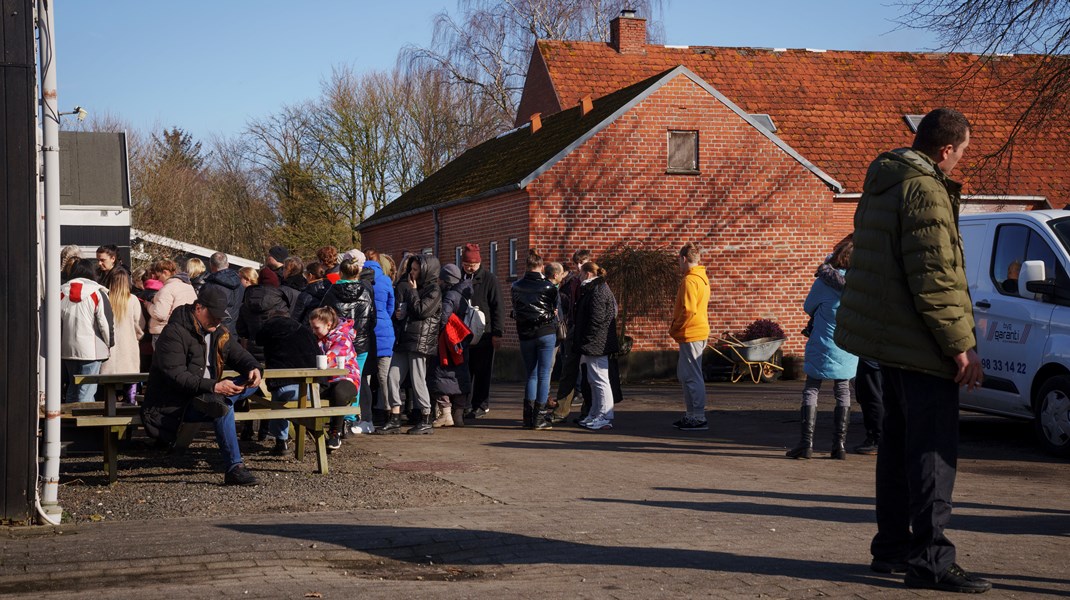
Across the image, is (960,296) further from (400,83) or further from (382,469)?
(400,83)

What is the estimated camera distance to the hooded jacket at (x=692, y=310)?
1352cm

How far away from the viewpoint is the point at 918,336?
582cm

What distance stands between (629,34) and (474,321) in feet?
67.1

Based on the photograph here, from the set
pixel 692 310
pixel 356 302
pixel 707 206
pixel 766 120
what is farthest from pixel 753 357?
pixel 356 302

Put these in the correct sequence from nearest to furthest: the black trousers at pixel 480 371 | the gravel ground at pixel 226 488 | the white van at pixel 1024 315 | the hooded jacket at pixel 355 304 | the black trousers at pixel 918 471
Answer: the black trousers at pixel 918 471
the gravel ground at pixel 226 488
the white van at pixel 1024 315
the hooded jacket at pixel 355 304
the black trousers at pixel 480 371

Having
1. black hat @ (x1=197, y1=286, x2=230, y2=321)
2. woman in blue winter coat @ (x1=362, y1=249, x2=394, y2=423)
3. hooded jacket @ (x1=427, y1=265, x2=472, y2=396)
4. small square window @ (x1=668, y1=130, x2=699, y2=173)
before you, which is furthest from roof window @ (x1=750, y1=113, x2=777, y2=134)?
black hat @ (x1=197, y1=286, x2=230, y2=321)

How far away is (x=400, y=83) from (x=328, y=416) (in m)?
38.9

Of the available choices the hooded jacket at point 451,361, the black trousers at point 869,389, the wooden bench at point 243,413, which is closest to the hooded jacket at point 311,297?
the hooded jacket at point 451,361

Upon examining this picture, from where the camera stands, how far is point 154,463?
34.7 ft

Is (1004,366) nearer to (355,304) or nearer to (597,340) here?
(597,340)

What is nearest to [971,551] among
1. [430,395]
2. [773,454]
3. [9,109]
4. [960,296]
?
[960,296]

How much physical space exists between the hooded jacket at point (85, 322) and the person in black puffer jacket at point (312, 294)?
2009 millimetres

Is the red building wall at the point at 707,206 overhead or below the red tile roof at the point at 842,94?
below

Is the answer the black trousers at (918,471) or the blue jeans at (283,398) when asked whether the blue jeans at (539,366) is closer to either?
the blue jeans at (283,398)
